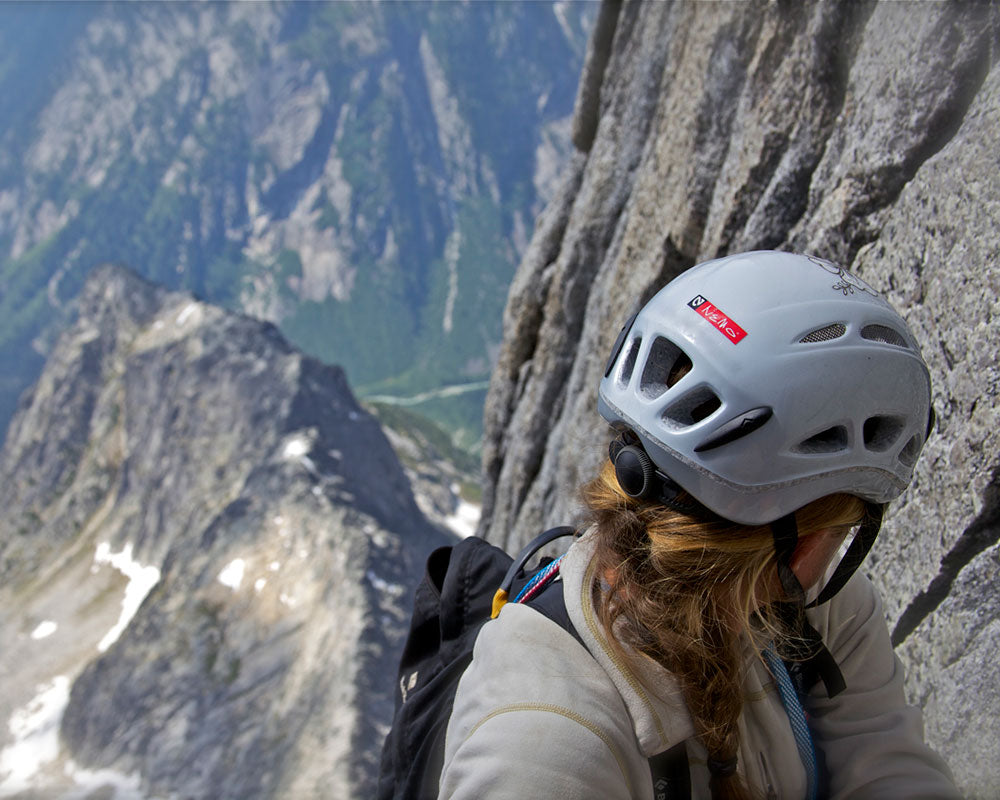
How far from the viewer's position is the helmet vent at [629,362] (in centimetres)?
438

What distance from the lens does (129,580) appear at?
14188cm

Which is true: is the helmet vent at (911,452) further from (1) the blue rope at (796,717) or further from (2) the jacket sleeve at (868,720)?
(1) the blue rope at (796,717)

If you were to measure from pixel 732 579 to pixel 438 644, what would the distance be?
222 centimetres

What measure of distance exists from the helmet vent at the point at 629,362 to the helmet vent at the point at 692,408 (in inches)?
16.4

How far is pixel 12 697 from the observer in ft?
409

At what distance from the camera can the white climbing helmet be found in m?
3.78

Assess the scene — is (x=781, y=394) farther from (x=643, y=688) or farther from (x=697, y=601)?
(x=643, y=688)

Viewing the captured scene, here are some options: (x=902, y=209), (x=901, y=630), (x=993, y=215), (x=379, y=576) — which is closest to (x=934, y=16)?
(x=902, y=209)

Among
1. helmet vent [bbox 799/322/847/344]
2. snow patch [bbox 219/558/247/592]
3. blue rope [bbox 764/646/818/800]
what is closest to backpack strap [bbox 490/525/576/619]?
blue rope [bbox 764/646/818/800]

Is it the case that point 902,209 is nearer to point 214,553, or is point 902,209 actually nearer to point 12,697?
point 214,553

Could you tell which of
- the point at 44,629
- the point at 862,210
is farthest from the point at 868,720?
the point at 44,629

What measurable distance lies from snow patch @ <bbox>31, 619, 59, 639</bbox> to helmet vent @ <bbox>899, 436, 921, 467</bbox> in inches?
6201

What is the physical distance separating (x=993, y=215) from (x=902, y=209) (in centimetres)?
137

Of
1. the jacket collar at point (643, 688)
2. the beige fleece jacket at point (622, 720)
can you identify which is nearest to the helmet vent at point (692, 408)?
the beige fleece jacket at point (622, 720)
